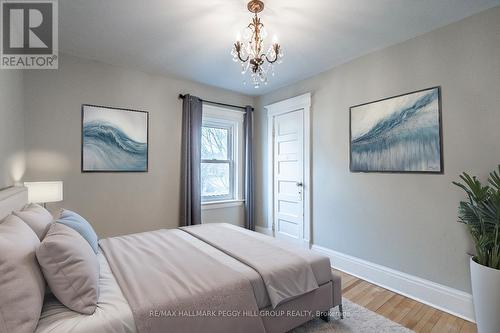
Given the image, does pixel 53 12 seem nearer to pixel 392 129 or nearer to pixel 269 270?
pixel 269 270

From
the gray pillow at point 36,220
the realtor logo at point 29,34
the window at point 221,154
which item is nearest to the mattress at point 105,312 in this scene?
the gray pillow at point 36,220

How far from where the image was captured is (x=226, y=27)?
7.48 ft

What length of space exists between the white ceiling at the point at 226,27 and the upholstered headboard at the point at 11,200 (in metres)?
1.55

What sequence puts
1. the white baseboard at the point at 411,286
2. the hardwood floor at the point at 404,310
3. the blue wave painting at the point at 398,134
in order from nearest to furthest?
the hardwood floor at the point at 404,310 < the white baseboard at the point at 411,286 < the blue wave painting at the point at 398,134

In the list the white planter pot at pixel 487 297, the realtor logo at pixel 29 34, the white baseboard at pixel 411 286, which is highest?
the realtor logo at pixel 29 34

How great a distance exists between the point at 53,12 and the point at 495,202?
3754 mm

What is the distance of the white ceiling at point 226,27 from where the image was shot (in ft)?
6.49

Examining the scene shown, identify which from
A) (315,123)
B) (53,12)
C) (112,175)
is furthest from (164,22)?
(315,123)

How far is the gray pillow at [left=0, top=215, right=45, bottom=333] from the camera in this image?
3.24 ft

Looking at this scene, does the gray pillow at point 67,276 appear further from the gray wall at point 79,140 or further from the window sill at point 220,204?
the window sill at point 220,204

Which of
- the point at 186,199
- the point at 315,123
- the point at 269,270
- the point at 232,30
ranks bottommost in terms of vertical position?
the point at 269,270

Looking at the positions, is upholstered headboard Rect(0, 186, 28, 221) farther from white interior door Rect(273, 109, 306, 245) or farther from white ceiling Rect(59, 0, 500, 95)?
white interior door Rect(273, 109, 306, 245)

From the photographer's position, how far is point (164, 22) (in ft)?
7.23

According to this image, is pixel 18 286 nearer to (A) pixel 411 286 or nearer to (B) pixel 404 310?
(B) pixel 404 310
